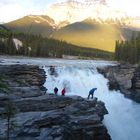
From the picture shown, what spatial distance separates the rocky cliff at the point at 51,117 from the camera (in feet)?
93.0

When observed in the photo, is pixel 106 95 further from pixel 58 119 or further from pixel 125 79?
pixel 58 119

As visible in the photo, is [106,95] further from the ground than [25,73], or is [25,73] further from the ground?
[25,73]

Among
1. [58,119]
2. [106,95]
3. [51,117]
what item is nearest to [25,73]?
[106,95]

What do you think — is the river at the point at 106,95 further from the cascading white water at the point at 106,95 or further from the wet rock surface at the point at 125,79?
the wet rock surface at the point at 125,79

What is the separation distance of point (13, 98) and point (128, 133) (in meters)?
15.3

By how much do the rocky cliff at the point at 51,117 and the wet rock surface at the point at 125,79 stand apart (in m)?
28.2

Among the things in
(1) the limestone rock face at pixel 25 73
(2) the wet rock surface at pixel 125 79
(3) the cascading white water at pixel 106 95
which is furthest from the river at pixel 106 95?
(1) the limestone rock face at pixel 25 73

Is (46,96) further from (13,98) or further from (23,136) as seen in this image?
(23,136)

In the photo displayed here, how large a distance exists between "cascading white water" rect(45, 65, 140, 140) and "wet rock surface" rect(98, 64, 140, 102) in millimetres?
1542

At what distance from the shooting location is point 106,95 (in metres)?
61.2

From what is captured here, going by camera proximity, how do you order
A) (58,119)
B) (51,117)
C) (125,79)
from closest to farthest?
1. (51,117)
2. (58,119)
3. (125,79)

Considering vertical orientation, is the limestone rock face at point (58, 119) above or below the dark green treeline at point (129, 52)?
below

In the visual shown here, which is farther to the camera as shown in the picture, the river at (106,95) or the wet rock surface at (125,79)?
the wet rock surface at (125,79)

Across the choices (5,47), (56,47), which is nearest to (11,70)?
(5,47)
